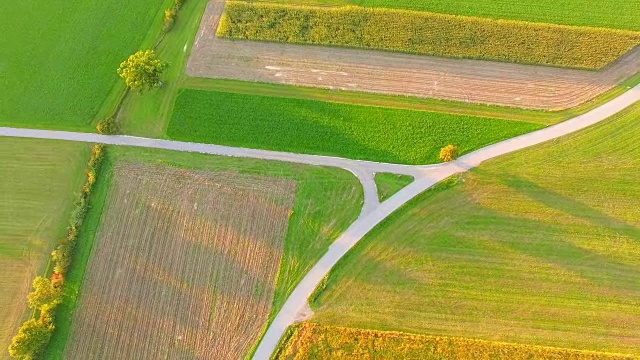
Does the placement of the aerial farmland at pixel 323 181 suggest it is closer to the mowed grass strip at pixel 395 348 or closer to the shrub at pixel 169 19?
the mowed grass strip at pixel 395 348

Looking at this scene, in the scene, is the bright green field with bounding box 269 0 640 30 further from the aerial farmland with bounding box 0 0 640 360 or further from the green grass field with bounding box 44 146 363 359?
the green grass field with bounding box 44 146 363 359

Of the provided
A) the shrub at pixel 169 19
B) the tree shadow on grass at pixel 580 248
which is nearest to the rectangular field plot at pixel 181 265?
the shrub at pixel 169 19

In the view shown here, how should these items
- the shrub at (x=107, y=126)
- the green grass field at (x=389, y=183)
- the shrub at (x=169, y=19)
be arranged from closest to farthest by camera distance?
the green grass field at (x=389, y=183)
the shrub at (x=107, y=126)
the shrub at (x=169, y=19)

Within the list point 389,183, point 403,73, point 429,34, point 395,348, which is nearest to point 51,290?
point 395,348

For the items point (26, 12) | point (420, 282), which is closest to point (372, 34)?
point (420, 282)

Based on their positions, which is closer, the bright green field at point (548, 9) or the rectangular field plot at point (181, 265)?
the rectangular field plot at point (181, 265)

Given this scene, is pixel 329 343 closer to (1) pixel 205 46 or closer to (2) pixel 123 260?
(2) pixel 123 260
